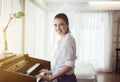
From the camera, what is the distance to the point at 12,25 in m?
3.27

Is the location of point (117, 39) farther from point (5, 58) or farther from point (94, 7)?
point (5, 58)

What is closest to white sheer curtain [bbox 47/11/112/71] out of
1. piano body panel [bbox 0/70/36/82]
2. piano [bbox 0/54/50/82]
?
piano [bbox 0/54/50/82]

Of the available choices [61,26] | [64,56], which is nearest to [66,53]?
[64,56]

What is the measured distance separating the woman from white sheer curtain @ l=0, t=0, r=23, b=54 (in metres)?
1.24

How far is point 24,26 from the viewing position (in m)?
3.77

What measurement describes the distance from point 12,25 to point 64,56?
66.6 inches

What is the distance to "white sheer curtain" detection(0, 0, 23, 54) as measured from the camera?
2902mm

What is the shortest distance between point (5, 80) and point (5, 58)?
0.43 meters

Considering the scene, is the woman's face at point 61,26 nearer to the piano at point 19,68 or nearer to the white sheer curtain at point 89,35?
the piano at point 19,68

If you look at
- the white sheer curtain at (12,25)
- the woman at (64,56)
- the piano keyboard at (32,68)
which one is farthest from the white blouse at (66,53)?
the white sheer curtain at (12,25)

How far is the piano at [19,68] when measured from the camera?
1.64 metres

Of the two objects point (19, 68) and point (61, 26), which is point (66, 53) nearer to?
point (61, 26)

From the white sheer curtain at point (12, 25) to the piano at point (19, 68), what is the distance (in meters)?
0.66

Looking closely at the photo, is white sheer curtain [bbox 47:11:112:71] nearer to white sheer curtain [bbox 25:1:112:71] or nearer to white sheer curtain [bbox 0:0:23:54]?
white sheer curtain [bbox 25:1:112:71]
